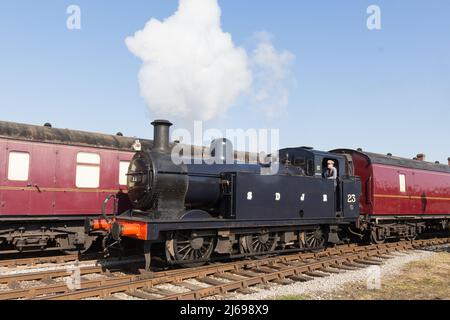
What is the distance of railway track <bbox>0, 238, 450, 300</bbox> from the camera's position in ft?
21.8

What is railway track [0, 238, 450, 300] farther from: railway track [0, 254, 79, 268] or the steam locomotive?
railway track [0, 254, 79, 268]

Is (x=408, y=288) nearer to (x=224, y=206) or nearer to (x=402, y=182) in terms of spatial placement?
(x=224, y=206)

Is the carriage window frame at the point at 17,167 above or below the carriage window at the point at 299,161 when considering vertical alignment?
below

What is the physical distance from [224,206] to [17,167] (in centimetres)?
543

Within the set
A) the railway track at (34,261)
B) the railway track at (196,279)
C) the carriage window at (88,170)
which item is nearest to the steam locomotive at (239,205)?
the railway track at (196,279)

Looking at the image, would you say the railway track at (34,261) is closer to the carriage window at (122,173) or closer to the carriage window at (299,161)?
the carriage window at (122,173)

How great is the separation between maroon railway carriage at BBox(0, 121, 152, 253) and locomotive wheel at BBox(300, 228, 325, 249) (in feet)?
17.9

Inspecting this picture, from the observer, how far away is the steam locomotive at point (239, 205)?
8289 millimetres

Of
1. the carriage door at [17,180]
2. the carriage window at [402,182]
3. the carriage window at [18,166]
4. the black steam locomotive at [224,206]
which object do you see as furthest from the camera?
the carriage window at [402,182]

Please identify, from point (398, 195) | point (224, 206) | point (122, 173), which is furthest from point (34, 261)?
point (398, 195)

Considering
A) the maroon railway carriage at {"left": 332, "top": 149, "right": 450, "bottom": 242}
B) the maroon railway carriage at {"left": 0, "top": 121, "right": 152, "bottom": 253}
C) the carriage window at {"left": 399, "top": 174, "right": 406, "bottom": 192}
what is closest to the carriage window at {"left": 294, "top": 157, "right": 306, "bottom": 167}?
the maroon railway carriage at {"left": 332, "top": 149, "right": 450, "bottom": 242}

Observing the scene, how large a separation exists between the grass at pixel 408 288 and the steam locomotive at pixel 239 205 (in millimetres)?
2504

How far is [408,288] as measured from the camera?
7969 millimetres
